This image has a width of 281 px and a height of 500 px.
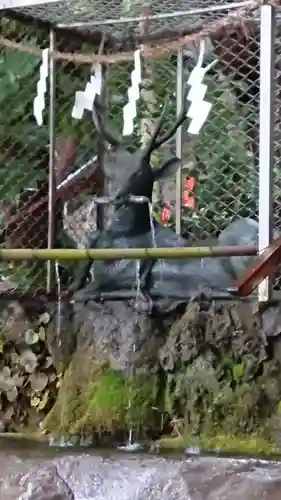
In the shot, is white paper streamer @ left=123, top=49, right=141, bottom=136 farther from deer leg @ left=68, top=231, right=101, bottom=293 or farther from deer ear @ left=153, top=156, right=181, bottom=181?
deer leg @ left=68, top=231, right=101, bottom=293

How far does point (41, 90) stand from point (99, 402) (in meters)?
1.06

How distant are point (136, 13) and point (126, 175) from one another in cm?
62

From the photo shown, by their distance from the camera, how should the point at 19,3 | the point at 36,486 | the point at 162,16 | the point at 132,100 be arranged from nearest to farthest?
the point at 36,486 < the point at 19,3 < the point at 132,100 < the point at 162,16

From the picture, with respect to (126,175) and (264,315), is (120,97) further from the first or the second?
(264,315)

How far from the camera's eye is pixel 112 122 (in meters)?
3.00

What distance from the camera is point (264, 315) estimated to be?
230 centimetres

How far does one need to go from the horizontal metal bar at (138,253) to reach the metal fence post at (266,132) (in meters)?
0.09

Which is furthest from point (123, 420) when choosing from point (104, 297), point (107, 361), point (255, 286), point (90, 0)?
point (90, 0)

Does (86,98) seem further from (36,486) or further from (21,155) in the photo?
(36,486)

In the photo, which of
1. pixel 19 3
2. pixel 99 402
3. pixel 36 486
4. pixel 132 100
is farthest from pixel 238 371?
pixel 19 3

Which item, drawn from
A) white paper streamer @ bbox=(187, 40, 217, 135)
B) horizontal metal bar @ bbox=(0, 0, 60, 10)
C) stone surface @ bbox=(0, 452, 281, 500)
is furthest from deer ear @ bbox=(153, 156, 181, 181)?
stone surface @ bbox=(0, 452, 281, 500)

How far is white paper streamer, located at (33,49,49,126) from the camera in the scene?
273 centimetres

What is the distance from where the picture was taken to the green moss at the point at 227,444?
2242mm

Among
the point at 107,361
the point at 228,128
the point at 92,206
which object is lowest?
the point at 107,361
